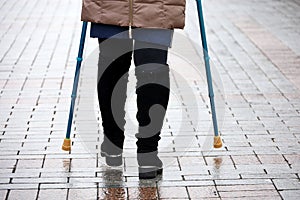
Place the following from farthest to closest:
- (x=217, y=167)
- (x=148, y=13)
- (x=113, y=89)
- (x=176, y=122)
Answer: (x=176, y=122), (x=217, y=167), (x=113, y=89), (x=148, y=13)

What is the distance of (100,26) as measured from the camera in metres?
4.15

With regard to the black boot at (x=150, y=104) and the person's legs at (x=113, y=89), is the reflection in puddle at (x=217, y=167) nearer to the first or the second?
the black boot at (x=150, y=104)

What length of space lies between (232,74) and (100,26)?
298 cm

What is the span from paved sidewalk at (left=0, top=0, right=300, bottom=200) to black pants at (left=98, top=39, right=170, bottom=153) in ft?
0.95

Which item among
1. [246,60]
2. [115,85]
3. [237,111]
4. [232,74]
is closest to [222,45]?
[246,60]

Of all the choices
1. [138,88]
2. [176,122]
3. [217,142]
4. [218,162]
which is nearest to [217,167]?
[218,162]

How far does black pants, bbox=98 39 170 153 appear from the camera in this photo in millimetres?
4105

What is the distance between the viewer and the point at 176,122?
5453 millimetres

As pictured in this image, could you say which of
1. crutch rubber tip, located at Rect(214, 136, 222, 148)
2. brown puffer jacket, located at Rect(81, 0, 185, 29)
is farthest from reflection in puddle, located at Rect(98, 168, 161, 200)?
brown puffer jacket, located at Rect(81, 0, 185, 29)

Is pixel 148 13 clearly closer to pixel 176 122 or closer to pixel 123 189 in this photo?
pixel 123 189

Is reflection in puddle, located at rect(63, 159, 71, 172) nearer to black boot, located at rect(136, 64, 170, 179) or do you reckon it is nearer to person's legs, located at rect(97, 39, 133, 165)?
person's legs, located at rect(97, 39, 133, 165)

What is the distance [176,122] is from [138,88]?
1.34 meters

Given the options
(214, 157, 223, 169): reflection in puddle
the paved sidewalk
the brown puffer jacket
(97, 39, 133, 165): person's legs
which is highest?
the brown puffer jacket

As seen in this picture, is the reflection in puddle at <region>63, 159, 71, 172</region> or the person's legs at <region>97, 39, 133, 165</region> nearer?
the person's legs at <region>97, 39, 133, 165</region>
